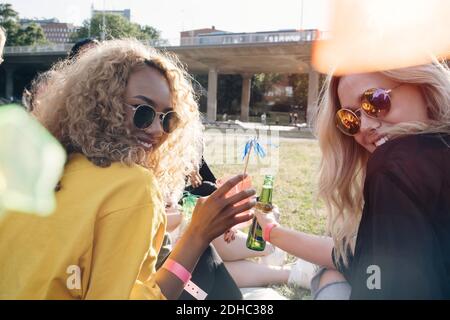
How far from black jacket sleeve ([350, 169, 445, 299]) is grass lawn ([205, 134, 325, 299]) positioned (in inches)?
42.2

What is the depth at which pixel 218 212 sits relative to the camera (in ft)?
5.61

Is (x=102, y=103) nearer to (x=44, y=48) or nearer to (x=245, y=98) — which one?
(x=44, y=48)

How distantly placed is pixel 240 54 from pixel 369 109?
3946cm

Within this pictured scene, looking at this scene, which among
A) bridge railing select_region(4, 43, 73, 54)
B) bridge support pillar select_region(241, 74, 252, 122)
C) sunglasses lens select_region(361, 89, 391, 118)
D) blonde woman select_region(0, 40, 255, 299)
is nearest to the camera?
blonde woman select_region(0, 40, 255, 299)

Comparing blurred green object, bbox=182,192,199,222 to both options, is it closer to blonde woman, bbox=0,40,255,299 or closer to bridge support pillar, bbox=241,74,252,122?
blonde woman, bbox=0,40,255,299

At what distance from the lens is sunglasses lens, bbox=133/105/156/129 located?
1.89m

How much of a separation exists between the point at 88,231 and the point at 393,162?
1.03 meters

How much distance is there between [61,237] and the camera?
1426mm

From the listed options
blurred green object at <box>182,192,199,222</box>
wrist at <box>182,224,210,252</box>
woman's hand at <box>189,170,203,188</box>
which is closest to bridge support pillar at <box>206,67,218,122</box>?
woman's hand at <box>189,170,203,188</box>

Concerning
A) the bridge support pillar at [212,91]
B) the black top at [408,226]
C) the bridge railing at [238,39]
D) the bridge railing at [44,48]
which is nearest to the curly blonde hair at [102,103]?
the black top at [408,226]

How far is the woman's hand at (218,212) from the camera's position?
1.71 metres
